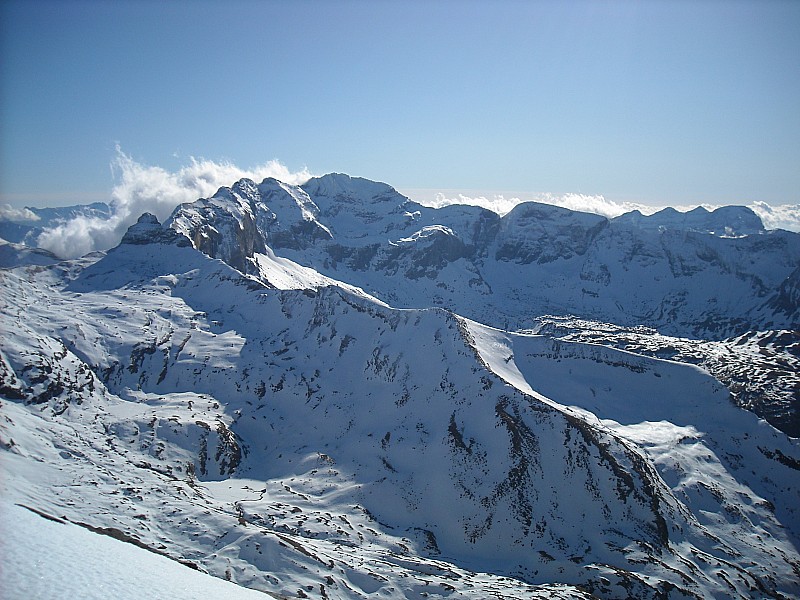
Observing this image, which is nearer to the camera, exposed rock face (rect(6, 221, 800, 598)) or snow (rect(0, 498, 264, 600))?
snow (rect(0, 498, 264, 600))

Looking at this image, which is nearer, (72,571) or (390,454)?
→ (72,571)

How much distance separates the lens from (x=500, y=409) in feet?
435

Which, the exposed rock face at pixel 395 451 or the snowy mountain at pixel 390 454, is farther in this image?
the exposed rock face at pixel 395 451

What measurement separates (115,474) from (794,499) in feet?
539

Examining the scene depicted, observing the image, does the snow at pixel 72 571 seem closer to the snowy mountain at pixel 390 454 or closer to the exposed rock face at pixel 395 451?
the snowy mountain at pixel 390 454

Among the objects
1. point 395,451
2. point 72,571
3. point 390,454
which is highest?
point 72,571

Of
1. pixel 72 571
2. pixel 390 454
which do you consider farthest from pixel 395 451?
pixel 72 571

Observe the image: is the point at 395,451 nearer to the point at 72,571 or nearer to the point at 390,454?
the point at 390,454

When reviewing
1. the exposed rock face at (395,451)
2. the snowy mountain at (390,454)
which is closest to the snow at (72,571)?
the snowy mountain at (390,454)

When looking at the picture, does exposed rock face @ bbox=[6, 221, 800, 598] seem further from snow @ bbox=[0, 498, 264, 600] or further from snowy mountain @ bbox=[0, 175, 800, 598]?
snow @ bbox=[0, 498, 264, 600]

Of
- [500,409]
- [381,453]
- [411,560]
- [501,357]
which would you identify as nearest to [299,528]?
[411,560]

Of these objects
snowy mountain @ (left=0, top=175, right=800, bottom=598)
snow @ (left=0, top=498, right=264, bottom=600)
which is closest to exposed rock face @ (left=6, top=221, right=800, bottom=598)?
snowy mountain @ (left=0, top=175, right=800, bottom=598)

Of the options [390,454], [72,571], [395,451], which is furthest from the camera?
[395,451]

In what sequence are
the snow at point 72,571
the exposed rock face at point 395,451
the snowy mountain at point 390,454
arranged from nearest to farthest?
the snow at point 72,571 < the snowy mountain at point 390,454 < the exposed rock face at point 395,451
